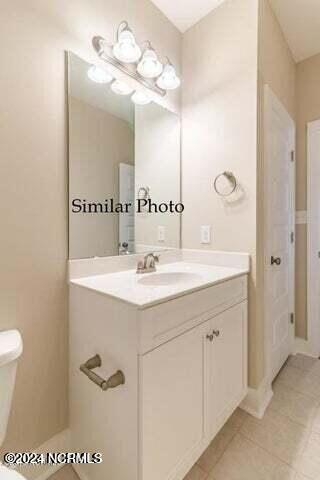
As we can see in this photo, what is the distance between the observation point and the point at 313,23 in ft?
6.20

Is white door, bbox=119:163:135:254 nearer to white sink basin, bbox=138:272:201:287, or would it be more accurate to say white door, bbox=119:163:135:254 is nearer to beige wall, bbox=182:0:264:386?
white sink basin, bbox=138:272:201:287

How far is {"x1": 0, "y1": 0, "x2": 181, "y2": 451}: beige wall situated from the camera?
108cm

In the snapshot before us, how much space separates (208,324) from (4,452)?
1044 mm

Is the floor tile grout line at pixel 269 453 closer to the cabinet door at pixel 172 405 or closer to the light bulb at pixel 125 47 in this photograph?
the cabinet door at pixel 172 405

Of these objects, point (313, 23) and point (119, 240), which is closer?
point (119, 240)

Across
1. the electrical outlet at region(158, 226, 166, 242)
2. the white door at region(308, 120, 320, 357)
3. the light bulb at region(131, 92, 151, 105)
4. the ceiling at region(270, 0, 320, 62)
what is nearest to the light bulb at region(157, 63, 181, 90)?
the light bulb at region(131, 92, 151, 105)

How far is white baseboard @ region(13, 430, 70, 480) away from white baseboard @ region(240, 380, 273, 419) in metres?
1.05

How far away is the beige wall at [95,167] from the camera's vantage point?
1.31 meters

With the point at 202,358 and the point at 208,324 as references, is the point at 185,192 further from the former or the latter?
the point at 202,358


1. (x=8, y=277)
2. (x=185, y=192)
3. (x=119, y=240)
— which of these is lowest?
(x=8, y=277)

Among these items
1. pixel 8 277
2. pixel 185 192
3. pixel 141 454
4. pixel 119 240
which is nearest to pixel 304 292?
pixel 185 192

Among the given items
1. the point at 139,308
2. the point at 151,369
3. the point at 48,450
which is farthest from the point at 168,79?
the point at 48,450

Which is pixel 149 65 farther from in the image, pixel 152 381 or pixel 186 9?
pixel 152 381

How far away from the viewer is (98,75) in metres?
1.39
